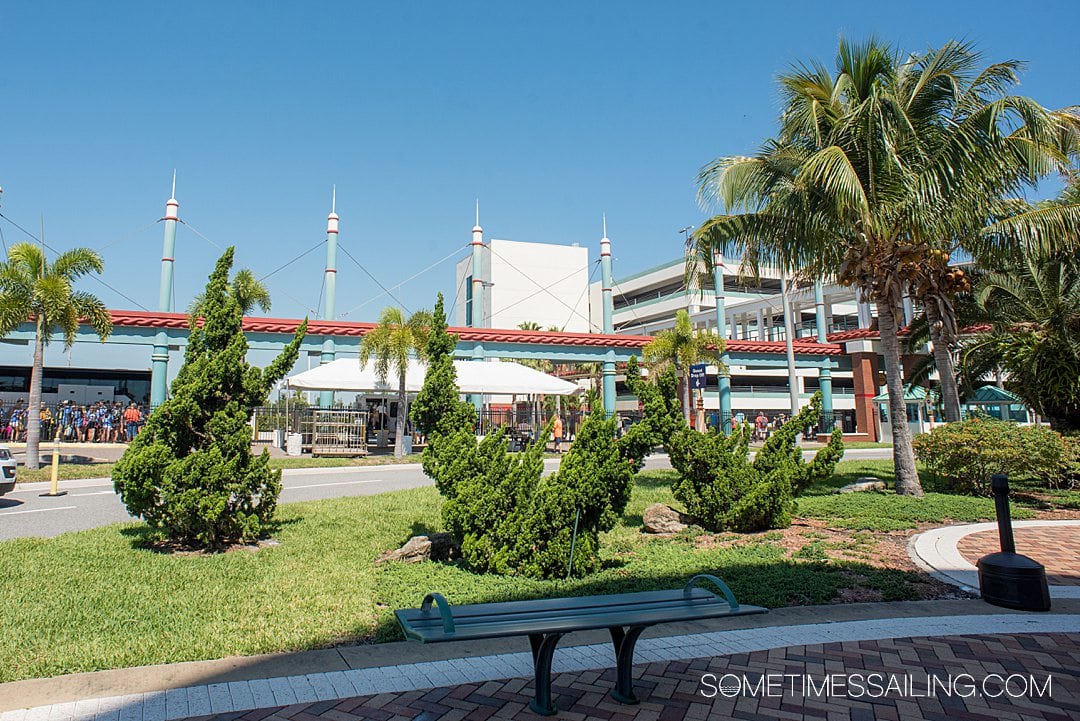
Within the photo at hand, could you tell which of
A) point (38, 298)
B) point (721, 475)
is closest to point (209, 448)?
point (721, 475)

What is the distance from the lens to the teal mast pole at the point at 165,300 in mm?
24416

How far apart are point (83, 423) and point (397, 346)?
15213 mm

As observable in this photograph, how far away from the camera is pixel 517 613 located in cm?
352

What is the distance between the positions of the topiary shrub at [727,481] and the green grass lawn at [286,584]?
0.90ft

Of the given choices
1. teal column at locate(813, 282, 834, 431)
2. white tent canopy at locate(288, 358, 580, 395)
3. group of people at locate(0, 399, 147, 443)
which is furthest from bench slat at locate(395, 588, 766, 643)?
group of people at locate(0, 399, 147, 443)

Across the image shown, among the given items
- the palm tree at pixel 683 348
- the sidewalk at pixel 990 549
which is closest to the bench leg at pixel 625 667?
the sidewalk at pixel 990 549

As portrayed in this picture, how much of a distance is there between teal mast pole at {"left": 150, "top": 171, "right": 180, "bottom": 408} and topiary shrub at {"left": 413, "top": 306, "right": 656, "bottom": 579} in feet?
69.6

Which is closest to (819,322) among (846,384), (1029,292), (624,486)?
(846,384)

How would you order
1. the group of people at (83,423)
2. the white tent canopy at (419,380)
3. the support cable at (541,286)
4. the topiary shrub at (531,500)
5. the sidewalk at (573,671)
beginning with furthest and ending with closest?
the support cable at (541,286), the group of people at (83,423), the white tent canopy at (419,380), the topiary shrub at (531,500), the sidewalk at (573,671)

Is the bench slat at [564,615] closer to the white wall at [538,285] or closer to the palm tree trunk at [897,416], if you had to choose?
the palm tree trunk at [897,416]

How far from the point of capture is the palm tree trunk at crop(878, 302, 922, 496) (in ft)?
35.7

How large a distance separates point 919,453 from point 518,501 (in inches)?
365

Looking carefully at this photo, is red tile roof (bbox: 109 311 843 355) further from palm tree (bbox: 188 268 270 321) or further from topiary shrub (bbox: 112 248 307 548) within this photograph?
topiary shrub (bbox: 112 248 307 548)

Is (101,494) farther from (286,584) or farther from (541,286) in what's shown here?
(541,286)
